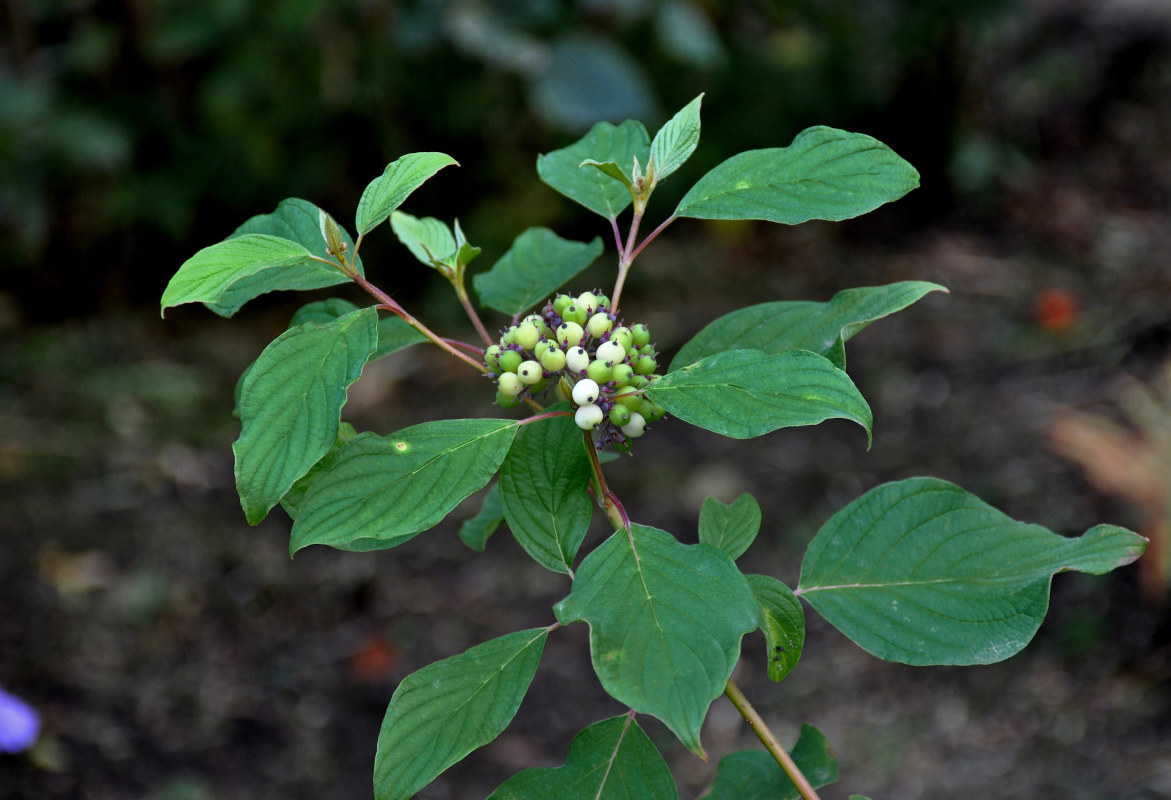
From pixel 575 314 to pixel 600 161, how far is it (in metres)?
0.17

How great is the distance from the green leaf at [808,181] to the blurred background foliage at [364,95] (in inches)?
93.9

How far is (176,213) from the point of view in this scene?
123 inches

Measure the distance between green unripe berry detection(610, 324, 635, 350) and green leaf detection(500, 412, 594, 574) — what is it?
7 cm

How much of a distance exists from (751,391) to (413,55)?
2.80 m

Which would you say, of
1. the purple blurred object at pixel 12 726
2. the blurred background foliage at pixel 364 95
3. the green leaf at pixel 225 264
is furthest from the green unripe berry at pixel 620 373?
the blurred background foliage at pixel 364 95

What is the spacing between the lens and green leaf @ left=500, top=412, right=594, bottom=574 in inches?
27.8

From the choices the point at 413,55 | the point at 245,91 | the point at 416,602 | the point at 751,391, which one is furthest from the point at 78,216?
the point at 751,391

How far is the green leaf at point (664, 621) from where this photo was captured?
56 centimetres

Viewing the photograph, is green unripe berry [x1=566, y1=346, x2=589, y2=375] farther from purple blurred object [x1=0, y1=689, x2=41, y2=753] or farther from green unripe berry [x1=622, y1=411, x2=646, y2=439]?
purple blurred object [x1=0, y1=689, x2=41, y2=753]

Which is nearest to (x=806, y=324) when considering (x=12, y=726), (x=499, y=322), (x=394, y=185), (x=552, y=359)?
(x=552, y=359)

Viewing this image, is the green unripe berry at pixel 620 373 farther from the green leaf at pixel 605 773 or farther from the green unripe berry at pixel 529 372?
the green leaf at pixel 605 773

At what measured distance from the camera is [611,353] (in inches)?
26.0

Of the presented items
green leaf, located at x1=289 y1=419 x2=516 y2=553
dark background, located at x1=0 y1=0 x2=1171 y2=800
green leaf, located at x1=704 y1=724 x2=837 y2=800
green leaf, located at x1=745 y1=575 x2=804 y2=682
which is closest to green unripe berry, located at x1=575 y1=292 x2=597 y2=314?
green leaf, located at x1=289 y1=419 x2=516 y2=553

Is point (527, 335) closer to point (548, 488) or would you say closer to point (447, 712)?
point (548, 488)
